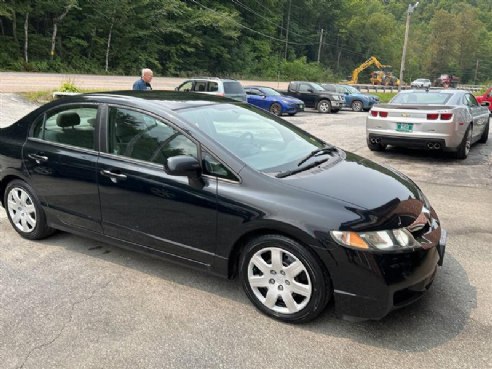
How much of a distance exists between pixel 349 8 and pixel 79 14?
59606 mm

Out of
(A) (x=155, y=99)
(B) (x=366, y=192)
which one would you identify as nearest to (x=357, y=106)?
(A) (x=155, y=99)

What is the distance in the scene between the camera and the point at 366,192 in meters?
3.16

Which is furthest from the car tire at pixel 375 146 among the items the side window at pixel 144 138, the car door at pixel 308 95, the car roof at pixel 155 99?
the car door at pixel 308 95

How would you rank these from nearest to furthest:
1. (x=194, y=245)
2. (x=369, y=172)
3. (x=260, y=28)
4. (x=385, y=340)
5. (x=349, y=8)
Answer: (x=385, y=340) < (x=194, y=245) < (x=369, y=172) < (x=260, y=28) < (x=349, y=8)

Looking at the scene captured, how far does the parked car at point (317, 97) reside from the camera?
72.4ft

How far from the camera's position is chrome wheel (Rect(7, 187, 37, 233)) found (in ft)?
14.3

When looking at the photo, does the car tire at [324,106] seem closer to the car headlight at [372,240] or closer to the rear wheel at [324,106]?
the rear wheel at [324,106]

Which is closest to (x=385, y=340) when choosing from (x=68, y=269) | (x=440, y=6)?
(x=68, y=269)

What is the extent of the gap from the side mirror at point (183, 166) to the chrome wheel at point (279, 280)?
2.41 ft

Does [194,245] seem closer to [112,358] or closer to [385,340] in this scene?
[112,358]

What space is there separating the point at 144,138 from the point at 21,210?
1.71m

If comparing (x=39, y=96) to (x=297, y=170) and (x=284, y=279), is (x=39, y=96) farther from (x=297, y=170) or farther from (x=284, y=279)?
(x=284, y=279)

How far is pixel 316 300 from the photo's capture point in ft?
9.70

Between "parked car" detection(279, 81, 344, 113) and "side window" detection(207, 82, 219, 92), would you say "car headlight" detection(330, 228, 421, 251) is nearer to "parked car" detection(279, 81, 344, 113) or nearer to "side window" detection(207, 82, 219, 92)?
"side window" detection(207, 82, 219, 92)
